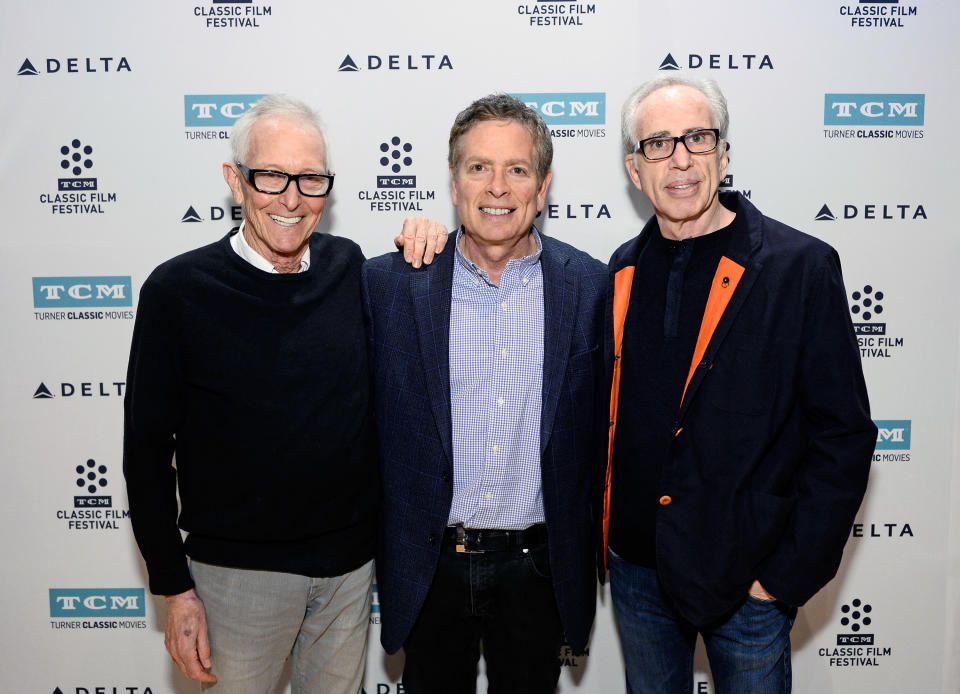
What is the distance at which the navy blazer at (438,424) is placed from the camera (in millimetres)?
1870

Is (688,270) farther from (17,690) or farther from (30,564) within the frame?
(17,690)

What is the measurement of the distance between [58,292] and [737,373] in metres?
2.45

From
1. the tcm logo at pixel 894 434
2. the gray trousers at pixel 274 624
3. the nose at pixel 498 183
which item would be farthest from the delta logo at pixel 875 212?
the gray trousers at pixel 274 624

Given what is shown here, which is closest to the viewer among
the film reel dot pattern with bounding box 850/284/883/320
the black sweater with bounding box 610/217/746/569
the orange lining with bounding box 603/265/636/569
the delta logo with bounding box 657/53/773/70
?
the black sweater with bounding box 610/217/746/569

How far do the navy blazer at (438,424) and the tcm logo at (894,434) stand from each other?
4.51ft

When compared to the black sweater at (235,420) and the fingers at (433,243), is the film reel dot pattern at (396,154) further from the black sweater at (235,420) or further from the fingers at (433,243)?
the black sweater at (235,420)

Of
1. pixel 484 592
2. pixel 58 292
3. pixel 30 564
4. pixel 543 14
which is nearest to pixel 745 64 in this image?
pixel 543 14

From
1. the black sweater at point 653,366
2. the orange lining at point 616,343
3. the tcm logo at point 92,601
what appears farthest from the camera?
the tcm logo at point 92,601

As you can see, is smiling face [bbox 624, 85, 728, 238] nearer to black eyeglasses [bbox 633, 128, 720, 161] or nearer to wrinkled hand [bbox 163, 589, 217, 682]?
black eyeglasses [bbox 633, 128, 720, 161]

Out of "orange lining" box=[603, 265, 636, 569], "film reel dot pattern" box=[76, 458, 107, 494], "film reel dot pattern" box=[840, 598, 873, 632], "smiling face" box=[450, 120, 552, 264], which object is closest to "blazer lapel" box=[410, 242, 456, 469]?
"smiling face" box=[450, 120, 552, 264]

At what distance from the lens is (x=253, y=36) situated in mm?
2559

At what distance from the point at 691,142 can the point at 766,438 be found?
30.8 inches

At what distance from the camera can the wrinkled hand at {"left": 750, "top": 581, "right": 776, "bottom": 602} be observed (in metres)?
1.76

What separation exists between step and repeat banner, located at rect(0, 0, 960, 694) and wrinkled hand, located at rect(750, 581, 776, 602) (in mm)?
1071
